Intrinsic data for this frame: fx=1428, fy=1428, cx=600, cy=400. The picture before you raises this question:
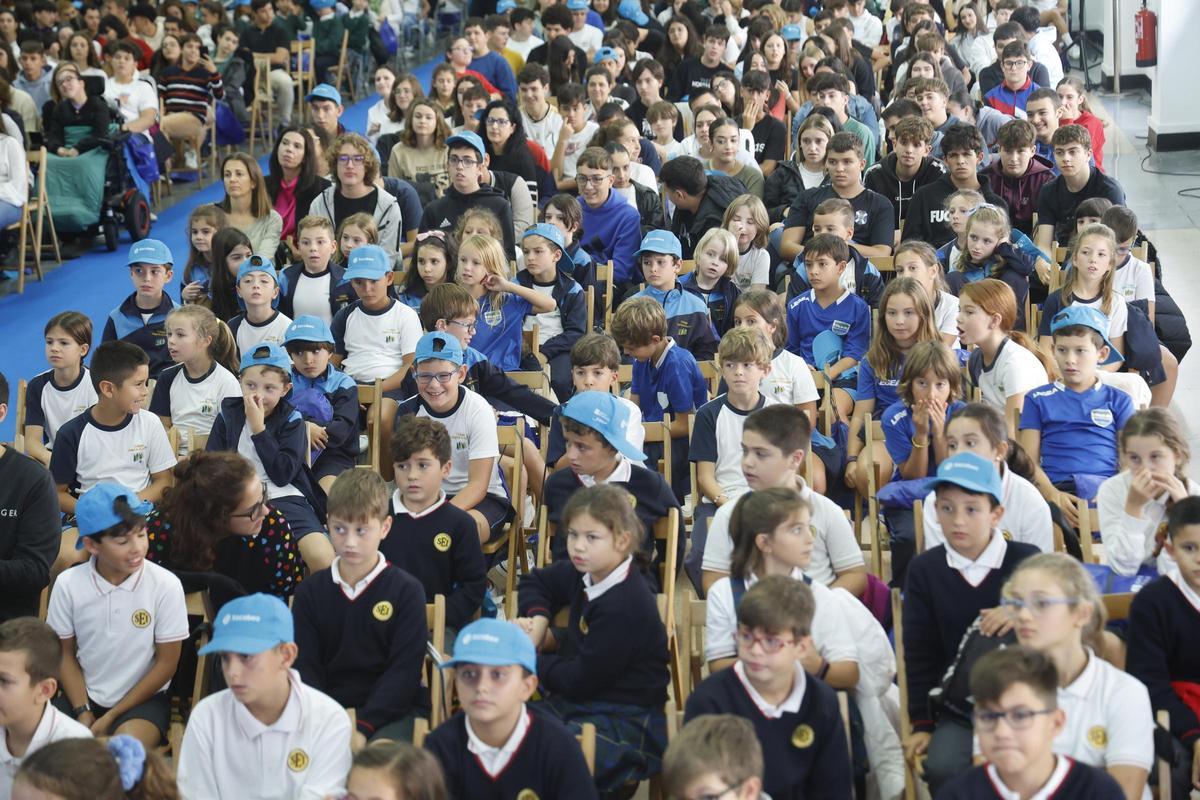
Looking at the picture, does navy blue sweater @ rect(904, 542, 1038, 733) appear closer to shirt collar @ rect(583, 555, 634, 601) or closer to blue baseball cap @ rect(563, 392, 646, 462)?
shirt collar @ rect(583, 555, 634, 601)

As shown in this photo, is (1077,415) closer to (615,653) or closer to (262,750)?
(615,653)

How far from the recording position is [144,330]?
600 cm

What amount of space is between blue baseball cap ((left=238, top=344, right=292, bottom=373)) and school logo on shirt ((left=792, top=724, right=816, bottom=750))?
2449mm

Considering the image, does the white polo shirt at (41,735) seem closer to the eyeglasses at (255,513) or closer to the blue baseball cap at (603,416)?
the eyeglasses at (255,513)

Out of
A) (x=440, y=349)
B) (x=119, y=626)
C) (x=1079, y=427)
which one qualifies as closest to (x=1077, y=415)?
(x=1079, y=427)

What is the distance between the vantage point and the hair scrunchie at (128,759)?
117 inches

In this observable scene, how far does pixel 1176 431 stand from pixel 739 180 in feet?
12.9

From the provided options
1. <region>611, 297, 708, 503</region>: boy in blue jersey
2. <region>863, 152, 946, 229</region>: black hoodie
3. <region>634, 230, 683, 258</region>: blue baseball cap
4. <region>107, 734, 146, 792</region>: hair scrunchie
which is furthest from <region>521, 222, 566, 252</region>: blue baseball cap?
<region>107, 734, 146, 792</region>: hair scrunchie

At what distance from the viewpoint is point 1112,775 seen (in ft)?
9.81

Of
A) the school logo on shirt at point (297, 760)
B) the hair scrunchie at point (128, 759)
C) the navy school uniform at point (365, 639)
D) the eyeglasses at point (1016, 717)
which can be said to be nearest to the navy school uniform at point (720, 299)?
the navy school uniform at point (365, 639)

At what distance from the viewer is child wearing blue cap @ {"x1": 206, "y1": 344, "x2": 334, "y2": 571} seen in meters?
4.77

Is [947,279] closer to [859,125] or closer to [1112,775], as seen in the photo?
[859,125]

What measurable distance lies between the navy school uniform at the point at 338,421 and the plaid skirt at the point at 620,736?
188 cm

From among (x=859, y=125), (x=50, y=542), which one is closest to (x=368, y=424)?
(x=50, y=542)
